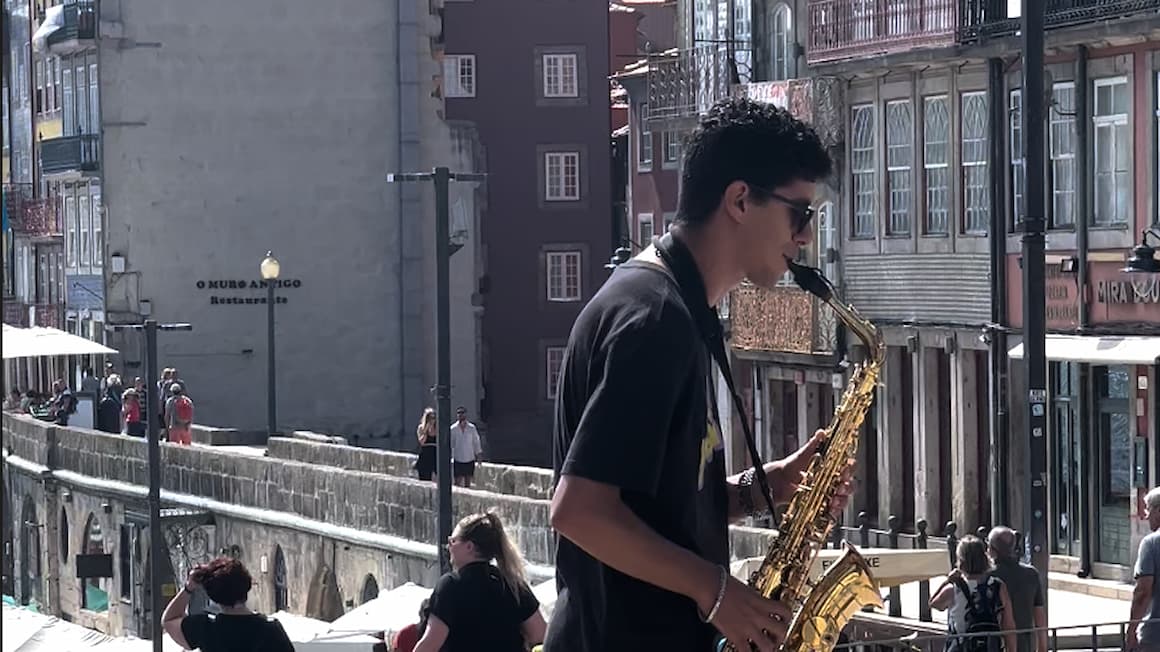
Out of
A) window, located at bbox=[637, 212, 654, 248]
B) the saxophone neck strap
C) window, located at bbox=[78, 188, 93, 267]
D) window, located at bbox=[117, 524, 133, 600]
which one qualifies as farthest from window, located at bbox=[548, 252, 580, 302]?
the saxophone neck strap

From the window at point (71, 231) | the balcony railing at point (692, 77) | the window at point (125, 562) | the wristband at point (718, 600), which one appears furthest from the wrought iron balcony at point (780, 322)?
the wristband at point (718, 600)

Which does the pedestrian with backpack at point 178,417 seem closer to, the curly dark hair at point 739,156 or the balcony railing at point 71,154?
the balcony railing at point 71,154

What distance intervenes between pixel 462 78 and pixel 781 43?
26093mm

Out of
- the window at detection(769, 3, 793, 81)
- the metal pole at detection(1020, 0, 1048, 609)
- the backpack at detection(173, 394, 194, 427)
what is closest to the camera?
the metal pole at detection(1020, 0, 1048, 609)

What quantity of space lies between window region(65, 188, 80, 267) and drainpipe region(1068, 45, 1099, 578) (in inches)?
1507

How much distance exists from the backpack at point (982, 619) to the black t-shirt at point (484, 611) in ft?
21.0

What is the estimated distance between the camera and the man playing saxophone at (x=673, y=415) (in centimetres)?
578

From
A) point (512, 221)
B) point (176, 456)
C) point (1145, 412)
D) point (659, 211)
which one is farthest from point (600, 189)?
point (1145, 412)

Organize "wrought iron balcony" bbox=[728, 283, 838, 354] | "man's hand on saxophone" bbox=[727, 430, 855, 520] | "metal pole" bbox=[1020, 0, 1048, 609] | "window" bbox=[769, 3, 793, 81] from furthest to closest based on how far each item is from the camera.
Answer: "window" bbox=[769, 3, 793, 81], "wrought iron balcony" bbox=[728, 283, 838, 354], "metal pole" bbox=[1020, 0, 1048, 609], "man's hand on saxophone" bbox=[727, 430, 855, 520]


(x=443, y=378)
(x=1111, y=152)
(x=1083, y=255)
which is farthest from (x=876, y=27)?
(x=443, y=378)

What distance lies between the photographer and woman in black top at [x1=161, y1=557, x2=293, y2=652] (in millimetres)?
11828

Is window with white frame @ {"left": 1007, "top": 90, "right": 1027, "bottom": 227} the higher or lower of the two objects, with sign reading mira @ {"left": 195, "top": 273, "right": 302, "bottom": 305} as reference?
higher

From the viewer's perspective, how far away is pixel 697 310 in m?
5.96

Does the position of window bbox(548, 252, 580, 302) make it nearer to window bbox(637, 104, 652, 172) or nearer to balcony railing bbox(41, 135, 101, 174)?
balcony railing bbox(41, 135, 101, 174)
